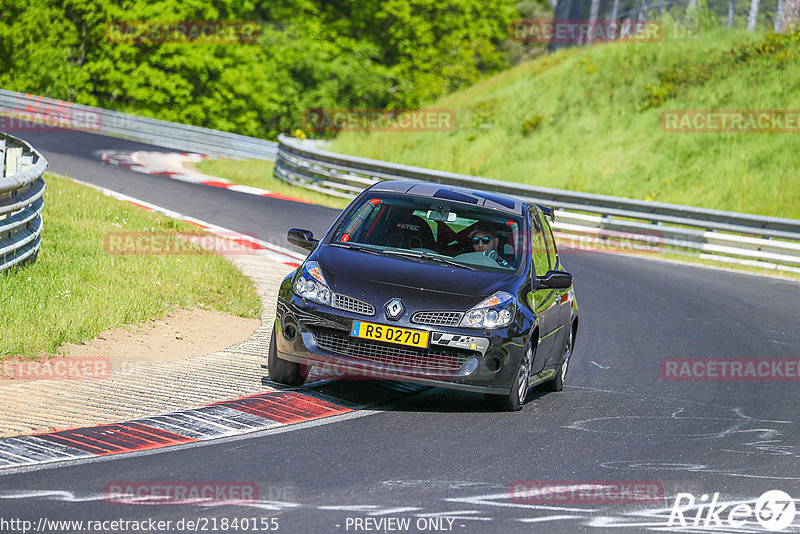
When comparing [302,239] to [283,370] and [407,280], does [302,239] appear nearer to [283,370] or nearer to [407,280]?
[283,370]

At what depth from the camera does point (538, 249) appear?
1003 centimetres

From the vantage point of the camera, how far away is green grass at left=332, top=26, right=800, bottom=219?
29812 millimetres

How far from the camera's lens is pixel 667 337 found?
45.2 ft

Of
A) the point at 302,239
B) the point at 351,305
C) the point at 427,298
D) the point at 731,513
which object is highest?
the point at 302,239

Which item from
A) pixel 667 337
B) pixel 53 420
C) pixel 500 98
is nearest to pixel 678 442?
pixel 53 420

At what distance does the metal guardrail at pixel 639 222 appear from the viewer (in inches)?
901

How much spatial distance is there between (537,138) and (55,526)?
102 ft

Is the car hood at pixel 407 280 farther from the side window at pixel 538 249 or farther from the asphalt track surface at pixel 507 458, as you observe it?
the asphalt track surface at pixel 507 458

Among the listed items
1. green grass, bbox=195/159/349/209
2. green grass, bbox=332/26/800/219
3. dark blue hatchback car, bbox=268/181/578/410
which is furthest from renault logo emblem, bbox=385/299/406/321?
green grass, bbox=332/26/800/219

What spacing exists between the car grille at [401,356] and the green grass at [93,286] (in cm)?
261

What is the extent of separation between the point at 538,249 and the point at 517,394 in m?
1.57

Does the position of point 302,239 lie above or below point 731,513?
above

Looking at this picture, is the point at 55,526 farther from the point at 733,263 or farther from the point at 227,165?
the point at 227,165

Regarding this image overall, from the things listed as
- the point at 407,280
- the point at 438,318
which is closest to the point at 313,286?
the point at 407,280
